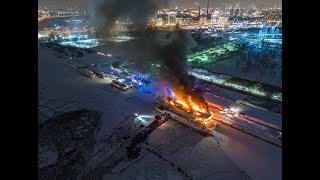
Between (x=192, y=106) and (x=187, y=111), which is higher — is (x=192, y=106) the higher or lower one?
the higher one

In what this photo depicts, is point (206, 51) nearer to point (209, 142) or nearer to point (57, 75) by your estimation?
point (57, 75)

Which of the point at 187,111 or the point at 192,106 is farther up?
the point at 192,106

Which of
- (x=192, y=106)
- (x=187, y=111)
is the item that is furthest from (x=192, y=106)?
(x=187, y=111)

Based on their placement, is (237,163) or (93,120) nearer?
(237,163)

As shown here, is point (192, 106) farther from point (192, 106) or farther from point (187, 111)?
point (187, 111)

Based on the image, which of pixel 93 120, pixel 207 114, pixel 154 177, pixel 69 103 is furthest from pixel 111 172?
pixel 69 103

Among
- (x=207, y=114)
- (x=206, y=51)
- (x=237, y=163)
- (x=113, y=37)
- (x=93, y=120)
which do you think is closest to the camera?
(x=237, y=163)

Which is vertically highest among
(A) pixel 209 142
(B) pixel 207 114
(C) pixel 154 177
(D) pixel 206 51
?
(D) pixel 206 51
